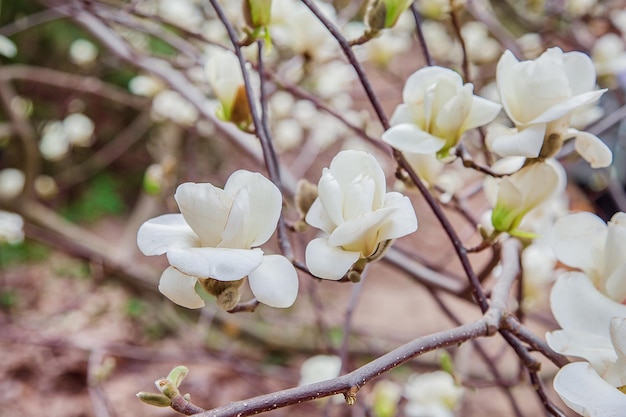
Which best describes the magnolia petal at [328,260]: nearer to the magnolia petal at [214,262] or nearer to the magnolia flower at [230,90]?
the magnolia petal at [214,262]

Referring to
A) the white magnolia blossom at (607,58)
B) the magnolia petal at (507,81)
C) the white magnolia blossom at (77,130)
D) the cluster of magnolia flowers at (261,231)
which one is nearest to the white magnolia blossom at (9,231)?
the white magnolia blossom at (77,130)

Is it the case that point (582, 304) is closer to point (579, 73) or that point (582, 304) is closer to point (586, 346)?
point (586, 346)

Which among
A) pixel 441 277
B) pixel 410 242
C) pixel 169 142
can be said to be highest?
pixel 441 277

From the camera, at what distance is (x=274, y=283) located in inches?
11.0

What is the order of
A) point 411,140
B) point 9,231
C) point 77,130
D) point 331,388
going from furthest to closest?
point 77,130 < point 9,231 < point 411,140 < point 331,388

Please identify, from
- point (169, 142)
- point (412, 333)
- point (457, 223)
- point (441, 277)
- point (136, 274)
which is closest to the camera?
point (441, 277)

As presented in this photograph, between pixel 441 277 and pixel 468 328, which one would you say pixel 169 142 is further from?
pixel 468 328

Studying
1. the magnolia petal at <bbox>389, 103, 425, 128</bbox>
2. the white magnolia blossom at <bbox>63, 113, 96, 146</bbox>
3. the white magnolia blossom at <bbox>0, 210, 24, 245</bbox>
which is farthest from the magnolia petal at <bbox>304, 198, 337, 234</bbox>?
the white magnolia blossom at <bbox>63, 113, 96, 146</bbox>

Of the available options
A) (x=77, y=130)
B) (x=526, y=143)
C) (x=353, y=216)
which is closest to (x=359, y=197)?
(x=353, y=216)

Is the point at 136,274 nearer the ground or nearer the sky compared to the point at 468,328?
nearer the ground

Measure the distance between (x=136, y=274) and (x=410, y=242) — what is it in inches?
44.0

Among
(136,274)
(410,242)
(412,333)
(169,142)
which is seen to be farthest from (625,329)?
(410,242)

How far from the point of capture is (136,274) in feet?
4.90

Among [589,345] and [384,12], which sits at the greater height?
[384,12]
